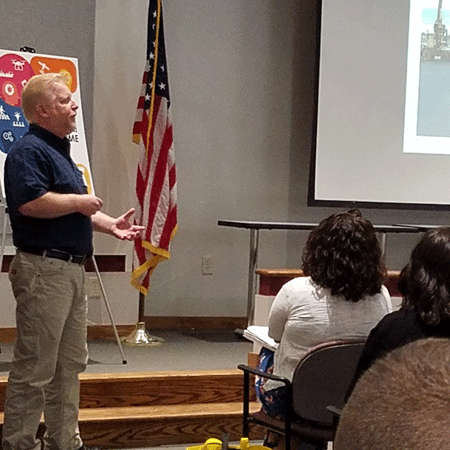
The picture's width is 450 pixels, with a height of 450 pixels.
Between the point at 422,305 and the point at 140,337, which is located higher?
the point at 422,305

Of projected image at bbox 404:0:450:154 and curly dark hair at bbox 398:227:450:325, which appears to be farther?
projected image at bbox 404:0:450:154

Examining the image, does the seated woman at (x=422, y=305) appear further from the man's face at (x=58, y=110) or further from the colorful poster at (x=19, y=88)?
the colorful poster at (x=19, y=88)

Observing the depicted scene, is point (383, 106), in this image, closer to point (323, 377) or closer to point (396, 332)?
point (323, 377)

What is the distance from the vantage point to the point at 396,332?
1983mm

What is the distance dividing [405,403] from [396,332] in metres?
1.52

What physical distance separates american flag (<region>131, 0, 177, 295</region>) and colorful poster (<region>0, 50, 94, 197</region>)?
56 cm

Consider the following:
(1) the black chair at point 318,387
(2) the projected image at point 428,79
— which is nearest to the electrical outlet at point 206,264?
(2) the projected image at point 428,79

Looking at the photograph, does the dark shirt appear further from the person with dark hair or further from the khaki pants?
the person with dark hair

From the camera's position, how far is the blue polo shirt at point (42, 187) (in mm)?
2881

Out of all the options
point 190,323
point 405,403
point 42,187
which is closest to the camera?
point 405,403

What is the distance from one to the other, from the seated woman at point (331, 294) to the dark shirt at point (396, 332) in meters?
0.59

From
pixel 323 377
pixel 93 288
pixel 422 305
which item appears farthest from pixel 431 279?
pixel 93 288

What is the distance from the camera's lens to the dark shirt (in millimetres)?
1973

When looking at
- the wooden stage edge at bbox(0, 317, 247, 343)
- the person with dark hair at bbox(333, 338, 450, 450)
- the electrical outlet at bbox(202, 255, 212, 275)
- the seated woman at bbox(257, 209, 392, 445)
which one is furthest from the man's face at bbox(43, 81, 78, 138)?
the electrical outlet at bbox(202, 255, 212, 275)
